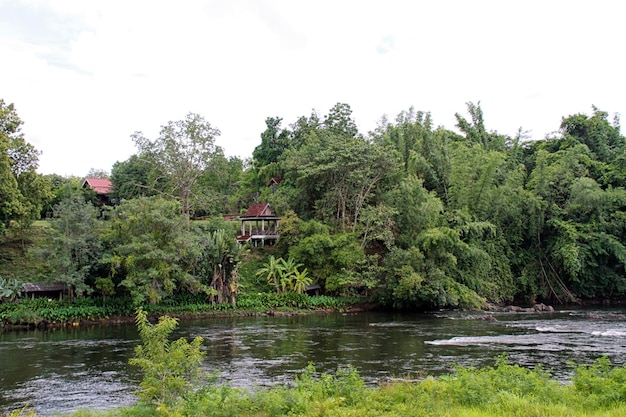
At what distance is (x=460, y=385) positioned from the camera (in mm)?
12609

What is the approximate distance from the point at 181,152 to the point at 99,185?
Answer: 21175mm

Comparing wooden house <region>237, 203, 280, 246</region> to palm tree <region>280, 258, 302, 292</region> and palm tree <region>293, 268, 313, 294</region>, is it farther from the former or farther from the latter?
palm tree <region>293, 268, 313, 294</region>

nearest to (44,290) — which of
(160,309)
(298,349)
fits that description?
(160,309)

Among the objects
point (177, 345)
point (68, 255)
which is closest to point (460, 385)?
point (177, 345)

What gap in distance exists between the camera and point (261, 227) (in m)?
51.8

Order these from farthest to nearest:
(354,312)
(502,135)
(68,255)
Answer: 1. (502,135)
2. (354,312)
3. (68,255)

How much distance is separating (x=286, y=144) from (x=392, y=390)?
165ft

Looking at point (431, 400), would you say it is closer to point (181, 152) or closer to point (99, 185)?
point (181, 152)

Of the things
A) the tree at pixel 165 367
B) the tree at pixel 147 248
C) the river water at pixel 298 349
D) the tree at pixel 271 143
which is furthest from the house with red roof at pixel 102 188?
the tree at pixel 165 367

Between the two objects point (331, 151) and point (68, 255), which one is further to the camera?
point (331, 151)

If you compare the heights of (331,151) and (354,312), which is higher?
(331,151)

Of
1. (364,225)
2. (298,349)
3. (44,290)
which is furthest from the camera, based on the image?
(364,225)

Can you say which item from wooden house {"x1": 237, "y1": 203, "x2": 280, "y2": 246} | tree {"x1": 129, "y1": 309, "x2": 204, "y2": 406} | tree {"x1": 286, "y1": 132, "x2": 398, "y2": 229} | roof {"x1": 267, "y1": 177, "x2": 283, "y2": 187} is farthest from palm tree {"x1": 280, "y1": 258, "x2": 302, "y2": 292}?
tree {"x1": 129, "y1": 309, "x2": 204, "y2": 406}

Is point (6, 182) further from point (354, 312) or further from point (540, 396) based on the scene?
point (540, 396)
